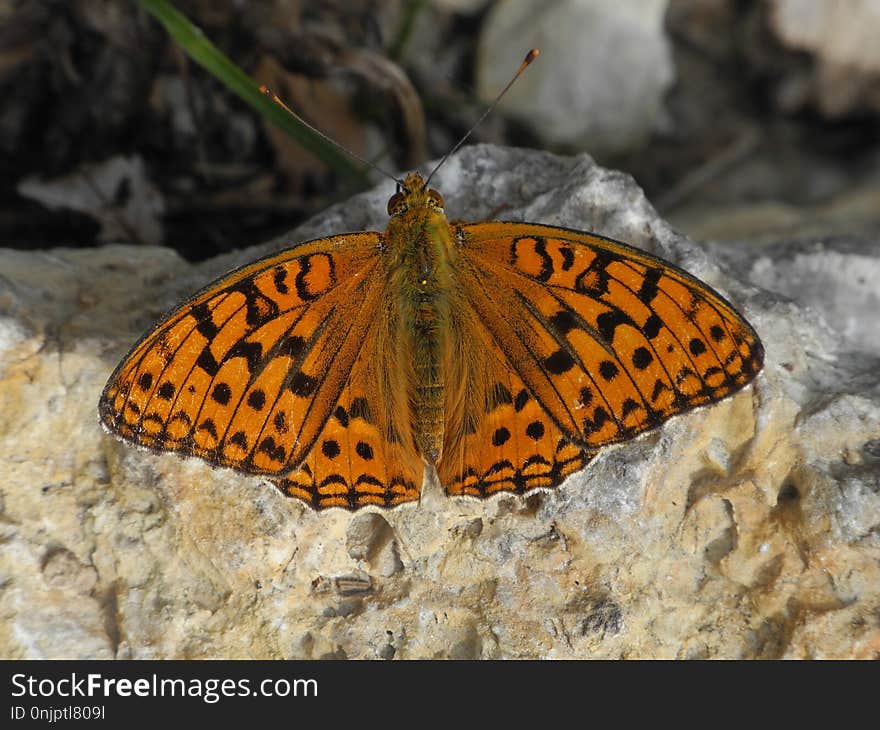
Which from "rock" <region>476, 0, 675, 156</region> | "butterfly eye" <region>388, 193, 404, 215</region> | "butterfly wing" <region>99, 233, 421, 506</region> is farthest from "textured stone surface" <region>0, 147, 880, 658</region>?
"rock" <region>476, 0, 675, 156</region>

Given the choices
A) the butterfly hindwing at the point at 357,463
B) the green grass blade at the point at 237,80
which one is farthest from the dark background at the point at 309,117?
the butterfly hindwing at the point at 357,463

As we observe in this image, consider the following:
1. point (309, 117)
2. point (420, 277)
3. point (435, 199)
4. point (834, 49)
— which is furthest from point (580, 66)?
point (420, 277)

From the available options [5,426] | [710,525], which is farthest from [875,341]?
[5,426]

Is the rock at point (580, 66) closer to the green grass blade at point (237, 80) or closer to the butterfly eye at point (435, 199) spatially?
the green grass blade at point (237, 80)

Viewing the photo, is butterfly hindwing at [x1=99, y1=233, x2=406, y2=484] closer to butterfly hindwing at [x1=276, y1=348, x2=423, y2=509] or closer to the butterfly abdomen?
butterfly hindwing at [x1=276, y1=348, x2=423, y2=509]

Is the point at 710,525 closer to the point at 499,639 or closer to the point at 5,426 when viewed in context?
the point at 499,639

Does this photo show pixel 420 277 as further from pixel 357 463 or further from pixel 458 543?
pixel 458 543
